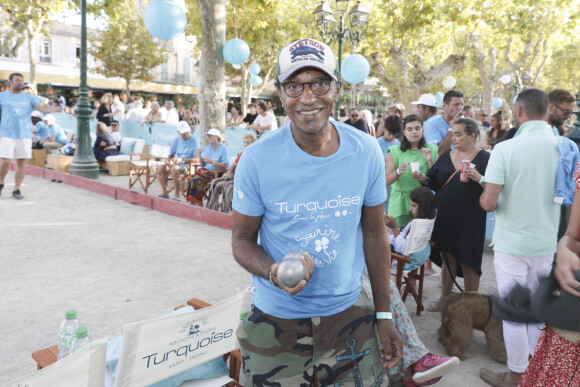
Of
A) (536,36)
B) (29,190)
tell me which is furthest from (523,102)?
(536,36)

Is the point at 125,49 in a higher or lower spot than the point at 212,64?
higher

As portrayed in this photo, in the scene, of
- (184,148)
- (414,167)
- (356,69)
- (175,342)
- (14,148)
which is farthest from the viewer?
(356,69)

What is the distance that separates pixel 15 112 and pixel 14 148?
0.68 metres

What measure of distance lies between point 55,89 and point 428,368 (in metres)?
40.8

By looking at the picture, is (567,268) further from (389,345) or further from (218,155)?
(218,155)

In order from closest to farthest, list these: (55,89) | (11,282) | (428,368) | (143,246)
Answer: (428,368) → (11,282) → (143,246) → (55,89)

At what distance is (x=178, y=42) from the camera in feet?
160

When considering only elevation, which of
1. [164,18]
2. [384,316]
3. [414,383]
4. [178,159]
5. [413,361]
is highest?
[164,18]

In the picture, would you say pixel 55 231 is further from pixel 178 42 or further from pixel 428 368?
pixel 178 42

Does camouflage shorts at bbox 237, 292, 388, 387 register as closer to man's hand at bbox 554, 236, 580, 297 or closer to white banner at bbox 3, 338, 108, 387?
white banner at bbox 3, 338, 108, 387

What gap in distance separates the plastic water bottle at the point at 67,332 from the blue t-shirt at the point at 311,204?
51.3 inches

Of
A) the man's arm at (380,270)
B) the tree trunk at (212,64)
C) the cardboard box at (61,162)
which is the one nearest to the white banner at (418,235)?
the man's arm at (380,270)

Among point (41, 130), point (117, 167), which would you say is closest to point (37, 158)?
point (41, 130)

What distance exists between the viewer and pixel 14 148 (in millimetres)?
8453
